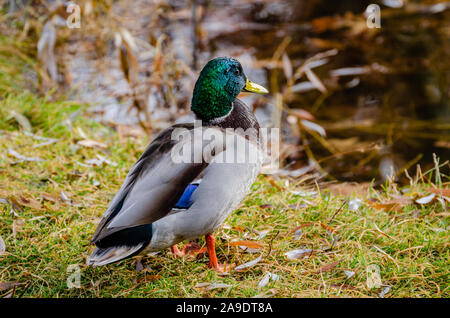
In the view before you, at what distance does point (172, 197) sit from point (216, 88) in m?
0.60

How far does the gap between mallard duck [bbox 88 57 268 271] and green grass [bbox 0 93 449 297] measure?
8.0 inches

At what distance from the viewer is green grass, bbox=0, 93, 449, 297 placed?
222cm

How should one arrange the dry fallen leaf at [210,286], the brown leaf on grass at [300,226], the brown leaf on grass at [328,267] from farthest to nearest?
the brown leaf on grass at [300,226] < the brown leaf on grass at [328,267] < the dry fallen leaf at [210,286]

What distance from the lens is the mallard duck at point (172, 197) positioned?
203 cm

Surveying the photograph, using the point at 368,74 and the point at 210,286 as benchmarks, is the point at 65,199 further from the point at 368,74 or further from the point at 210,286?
the point at 368,74

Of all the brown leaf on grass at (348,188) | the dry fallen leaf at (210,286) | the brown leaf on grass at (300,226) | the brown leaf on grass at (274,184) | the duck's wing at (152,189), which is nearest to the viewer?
the duck's wing at (152,189)

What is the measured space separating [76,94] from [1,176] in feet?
5.78

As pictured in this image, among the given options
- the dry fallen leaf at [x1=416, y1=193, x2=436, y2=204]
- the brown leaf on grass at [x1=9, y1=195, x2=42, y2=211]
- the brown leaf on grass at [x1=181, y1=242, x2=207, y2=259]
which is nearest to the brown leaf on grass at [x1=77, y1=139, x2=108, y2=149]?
the brown leaf on grass at [x1=9, y1=195, x2=42, y2=211]

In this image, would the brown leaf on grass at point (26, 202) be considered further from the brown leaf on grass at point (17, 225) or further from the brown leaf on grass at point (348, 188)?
the brown leaf on grass at point (348, 188)

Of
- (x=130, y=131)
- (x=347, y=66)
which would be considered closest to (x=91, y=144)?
(x=130, y=131)

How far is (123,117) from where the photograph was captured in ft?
14.9

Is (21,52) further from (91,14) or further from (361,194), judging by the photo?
(361,194)

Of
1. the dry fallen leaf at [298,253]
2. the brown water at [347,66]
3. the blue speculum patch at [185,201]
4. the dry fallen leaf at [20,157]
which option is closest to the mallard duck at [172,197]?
the blue speculum patch at [185,201]

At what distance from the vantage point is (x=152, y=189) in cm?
208
